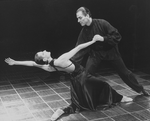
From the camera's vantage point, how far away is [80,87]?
4.53m

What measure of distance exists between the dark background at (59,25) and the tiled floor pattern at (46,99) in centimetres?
68

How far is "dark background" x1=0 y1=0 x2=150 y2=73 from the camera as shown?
7.46 m

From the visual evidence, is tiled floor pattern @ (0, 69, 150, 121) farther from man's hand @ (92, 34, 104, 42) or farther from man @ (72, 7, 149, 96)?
man's hand @ (92, 34, 104, 42)

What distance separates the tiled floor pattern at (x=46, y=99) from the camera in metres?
4.44

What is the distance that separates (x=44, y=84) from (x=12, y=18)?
87.6 inches

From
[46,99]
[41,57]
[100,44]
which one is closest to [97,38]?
[100,44]

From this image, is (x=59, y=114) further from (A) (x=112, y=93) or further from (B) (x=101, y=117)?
(A) (x=112, y=93)

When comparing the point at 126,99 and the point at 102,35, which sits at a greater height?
the point at 102,35

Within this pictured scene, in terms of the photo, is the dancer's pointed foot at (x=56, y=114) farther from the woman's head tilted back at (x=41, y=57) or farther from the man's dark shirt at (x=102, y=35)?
the man's dark shirt at (x=102, y=35)

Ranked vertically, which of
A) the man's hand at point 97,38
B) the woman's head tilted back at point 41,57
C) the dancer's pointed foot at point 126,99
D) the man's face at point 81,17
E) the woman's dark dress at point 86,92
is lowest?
the dancer's pointed foot at point 126,99

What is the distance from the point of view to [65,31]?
7.83 m

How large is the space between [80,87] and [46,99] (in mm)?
1181

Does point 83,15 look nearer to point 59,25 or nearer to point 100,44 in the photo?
point 100,44

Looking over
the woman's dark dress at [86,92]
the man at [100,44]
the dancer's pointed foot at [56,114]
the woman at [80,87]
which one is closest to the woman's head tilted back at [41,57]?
the woman at [80,87]
